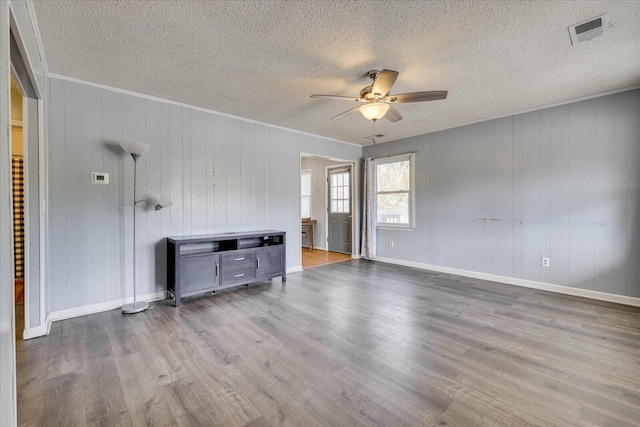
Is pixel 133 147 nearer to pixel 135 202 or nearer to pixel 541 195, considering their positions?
pixel 135 202

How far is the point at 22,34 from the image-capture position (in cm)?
174

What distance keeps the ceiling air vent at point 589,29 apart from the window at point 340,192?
4554mm

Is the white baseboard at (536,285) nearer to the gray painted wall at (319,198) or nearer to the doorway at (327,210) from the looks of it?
the doorway at (327,210)

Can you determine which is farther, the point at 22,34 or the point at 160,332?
the point at 160,332

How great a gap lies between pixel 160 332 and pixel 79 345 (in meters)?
0.59

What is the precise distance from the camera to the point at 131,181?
10.8ft

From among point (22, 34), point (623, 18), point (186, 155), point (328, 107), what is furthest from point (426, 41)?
point (186, 155)

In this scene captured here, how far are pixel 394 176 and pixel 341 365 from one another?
4270 millimetres

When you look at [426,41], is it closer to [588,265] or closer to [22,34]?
[22,34]

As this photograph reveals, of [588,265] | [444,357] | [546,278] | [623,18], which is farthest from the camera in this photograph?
[546,278]

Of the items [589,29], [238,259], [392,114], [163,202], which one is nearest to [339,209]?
[238,259]

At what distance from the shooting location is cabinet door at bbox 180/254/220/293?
3312mm

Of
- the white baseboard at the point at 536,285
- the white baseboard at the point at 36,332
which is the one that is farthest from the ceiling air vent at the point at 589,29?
the white baseboard at the point at 36,332

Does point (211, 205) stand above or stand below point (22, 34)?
below
